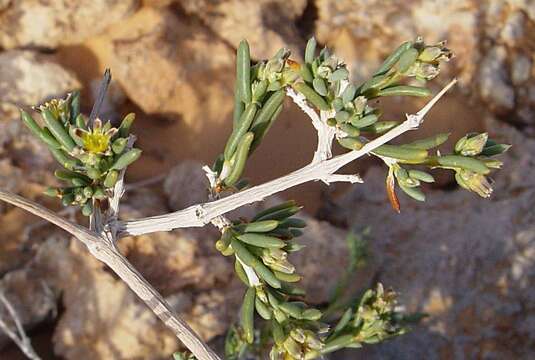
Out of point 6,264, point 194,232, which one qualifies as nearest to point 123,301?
point 194,232

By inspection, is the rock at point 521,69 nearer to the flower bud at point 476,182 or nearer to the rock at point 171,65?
the rock at point 171,65

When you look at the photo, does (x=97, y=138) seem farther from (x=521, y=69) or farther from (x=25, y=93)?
(x=521, y=69)

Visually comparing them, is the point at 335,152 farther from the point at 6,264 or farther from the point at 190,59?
the point at 6,264

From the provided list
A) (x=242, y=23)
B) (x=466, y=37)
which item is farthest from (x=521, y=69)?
(x=242, y=23)

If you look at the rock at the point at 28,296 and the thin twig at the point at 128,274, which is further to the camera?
the rock at the point at 28,296

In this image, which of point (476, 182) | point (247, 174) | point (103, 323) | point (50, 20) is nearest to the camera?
point (476, 182)

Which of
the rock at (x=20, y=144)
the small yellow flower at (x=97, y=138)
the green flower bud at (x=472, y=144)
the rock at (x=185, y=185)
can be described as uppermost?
the small yellow flower at (x=97, y=138)

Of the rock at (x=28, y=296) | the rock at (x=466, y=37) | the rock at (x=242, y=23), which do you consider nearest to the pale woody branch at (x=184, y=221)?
the rock at (x=28, y=296)
